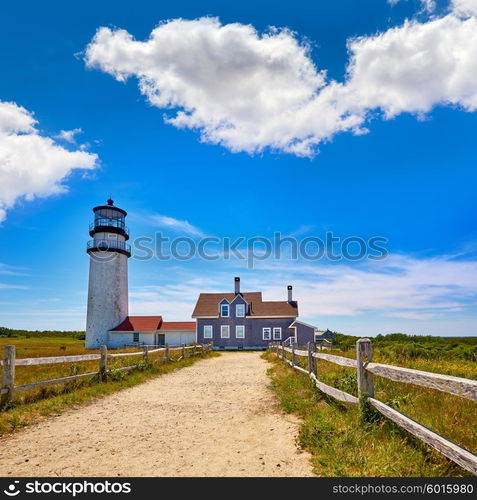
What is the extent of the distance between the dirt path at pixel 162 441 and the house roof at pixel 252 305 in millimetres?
34548

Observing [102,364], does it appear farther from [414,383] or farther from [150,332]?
[150,332]

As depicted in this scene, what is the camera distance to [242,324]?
43.3 metres

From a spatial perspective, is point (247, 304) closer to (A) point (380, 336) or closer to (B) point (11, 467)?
(A) point (380, 336)

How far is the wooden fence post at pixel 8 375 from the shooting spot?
794 cm

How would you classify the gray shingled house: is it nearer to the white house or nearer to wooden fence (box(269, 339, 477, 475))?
the white house

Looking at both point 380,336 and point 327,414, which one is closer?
point 327,414

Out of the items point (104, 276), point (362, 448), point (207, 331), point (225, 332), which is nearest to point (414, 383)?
point (362, 448)

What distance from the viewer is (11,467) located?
4578 millimetres

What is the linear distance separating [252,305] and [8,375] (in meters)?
37.9

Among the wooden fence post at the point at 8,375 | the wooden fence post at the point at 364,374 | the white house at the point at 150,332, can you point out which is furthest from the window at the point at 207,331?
the wooden fence post at the point at 364,374

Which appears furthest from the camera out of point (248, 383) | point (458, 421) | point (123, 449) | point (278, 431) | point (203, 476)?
point (248, 383)

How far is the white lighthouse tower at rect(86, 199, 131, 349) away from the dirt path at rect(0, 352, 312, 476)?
31.3 m

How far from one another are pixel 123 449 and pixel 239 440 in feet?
5.97
